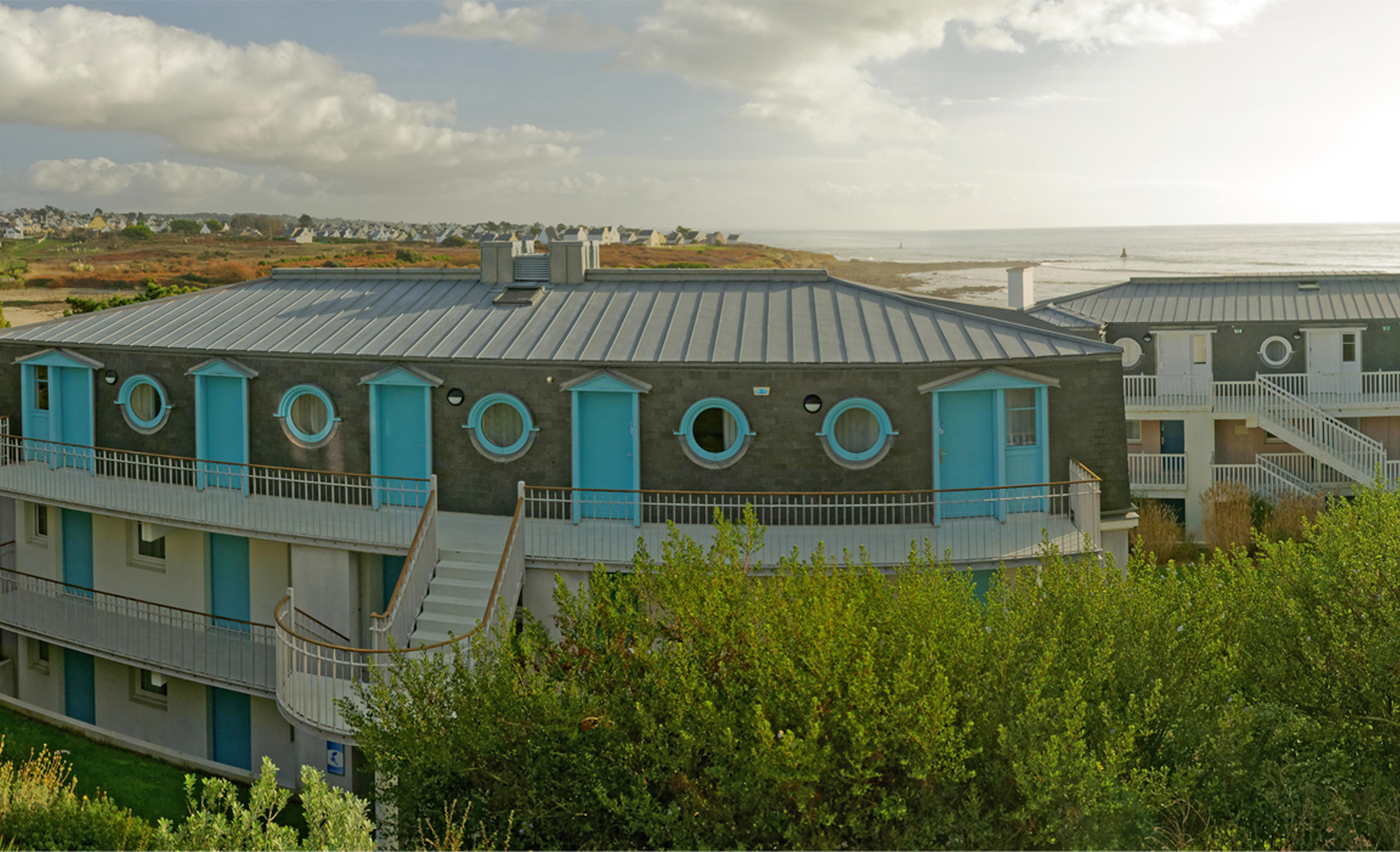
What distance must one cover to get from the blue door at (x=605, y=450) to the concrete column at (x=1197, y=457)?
1940 centimetres

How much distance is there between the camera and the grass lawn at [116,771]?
1789cm

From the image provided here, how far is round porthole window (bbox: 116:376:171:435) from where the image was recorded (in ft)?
70.3

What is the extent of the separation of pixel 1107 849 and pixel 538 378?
40.6 ft

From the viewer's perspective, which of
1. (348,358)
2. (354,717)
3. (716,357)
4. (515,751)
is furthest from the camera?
(348,358)

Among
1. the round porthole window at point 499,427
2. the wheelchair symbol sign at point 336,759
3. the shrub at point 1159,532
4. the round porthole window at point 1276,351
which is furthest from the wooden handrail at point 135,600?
the round porthole window at point 1276,351

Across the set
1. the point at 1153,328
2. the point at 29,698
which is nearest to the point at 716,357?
the point at 29,698

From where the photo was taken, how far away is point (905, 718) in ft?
28.7

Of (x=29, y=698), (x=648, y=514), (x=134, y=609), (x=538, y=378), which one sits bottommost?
(x=29, y=698)

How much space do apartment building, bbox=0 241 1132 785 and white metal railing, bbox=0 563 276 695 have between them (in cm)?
6

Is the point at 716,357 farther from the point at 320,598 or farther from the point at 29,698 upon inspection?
the point at 29,698

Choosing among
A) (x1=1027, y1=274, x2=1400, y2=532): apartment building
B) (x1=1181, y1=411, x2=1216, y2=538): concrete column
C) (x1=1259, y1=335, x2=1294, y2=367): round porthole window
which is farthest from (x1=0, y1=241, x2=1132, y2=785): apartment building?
(x1=1259, y1=335, x2=1294, y2=367): round porthole window

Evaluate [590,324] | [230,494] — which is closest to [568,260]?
[590,324]

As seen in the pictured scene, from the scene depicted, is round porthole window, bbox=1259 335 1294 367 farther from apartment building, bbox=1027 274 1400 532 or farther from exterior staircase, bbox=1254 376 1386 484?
exterior staircase, bbox=1254 376 1386 484

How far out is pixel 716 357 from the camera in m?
18.0
